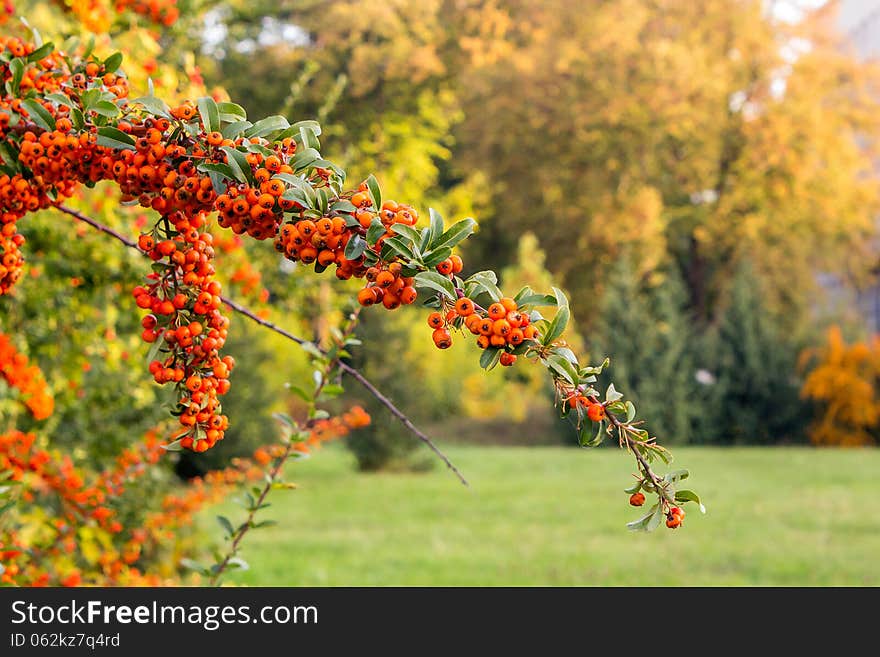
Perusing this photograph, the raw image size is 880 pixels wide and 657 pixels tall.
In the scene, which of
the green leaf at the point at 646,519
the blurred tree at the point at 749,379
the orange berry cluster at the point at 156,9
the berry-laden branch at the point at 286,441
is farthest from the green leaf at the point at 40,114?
the blurred tree at the point at 749,379

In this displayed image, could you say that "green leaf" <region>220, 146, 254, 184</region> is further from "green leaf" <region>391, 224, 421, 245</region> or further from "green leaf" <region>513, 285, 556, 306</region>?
"green leaf" <region>513, 285, 556, 306</region>

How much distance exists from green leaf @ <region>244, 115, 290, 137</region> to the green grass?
4.49 metres

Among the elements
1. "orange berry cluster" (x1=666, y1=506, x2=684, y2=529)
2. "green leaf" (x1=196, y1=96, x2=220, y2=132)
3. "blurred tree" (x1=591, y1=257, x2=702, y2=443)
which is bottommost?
"orange berry cluster" (x1=666, y1=506, x2=684, y2=529)

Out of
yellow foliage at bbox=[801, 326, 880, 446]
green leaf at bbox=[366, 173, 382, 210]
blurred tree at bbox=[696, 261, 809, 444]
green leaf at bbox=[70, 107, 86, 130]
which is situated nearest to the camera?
green leaf at bbox=[366, 173, 382, 210]

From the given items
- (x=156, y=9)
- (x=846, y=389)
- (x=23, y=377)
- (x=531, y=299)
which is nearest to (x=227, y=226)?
(x=531, y=299)

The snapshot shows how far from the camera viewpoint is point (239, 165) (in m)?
1.23

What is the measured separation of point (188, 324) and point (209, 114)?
29 cm

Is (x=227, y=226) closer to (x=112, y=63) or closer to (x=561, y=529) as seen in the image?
(x=112, y=63)

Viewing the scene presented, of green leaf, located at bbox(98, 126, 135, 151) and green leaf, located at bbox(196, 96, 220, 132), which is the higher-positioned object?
green leaf, located at bbox(196, 96, 220, 132)

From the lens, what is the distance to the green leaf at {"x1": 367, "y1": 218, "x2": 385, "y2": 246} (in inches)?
46.0

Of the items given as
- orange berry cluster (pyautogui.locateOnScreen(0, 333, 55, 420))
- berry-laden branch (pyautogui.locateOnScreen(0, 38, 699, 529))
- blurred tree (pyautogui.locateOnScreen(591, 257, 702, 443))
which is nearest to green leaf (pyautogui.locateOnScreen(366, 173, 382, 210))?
berry-laden branch (pyautogui.locateOnScreen(0, 38, 699, 529))

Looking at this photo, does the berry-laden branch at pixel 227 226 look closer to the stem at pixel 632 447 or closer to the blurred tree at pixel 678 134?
the stem at pixel 632 447

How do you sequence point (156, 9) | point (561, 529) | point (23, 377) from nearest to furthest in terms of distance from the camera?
point (23, 377)
point (156, 9)
point (561, 529)
